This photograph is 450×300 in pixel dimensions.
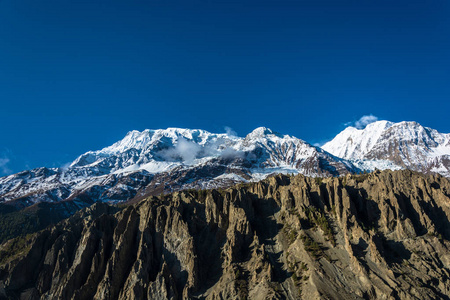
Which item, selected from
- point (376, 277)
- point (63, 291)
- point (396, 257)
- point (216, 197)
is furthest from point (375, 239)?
point (63, 291)

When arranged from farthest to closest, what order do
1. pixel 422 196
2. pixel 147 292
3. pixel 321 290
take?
pixel 422 196 < pixel 147 292 < pixel 321 290

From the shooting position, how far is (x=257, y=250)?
3595 inches

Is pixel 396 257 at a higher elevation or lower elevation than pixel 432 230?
lower

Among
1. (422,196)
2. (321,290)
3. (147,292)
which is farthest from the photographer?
(422,196)

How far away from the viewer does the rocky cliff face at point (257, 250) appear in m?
80.8

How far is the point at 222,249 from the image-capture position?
9731 centimetres

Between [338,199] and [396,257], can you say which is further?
[338,199]

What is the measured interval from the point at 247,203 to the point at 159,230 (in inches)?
1369

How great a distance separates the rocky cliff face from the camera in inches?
3179

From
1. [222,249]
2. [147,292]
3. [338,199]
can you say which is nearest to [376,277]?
[338,199]

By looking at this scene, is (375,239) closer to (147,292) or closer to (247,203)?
(247,203)

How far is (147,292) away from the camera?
268ft

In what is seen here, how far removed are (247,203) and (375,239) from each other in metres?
45.4

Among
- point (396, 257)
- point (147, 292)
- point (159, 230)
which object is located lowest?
point (147, 292)
